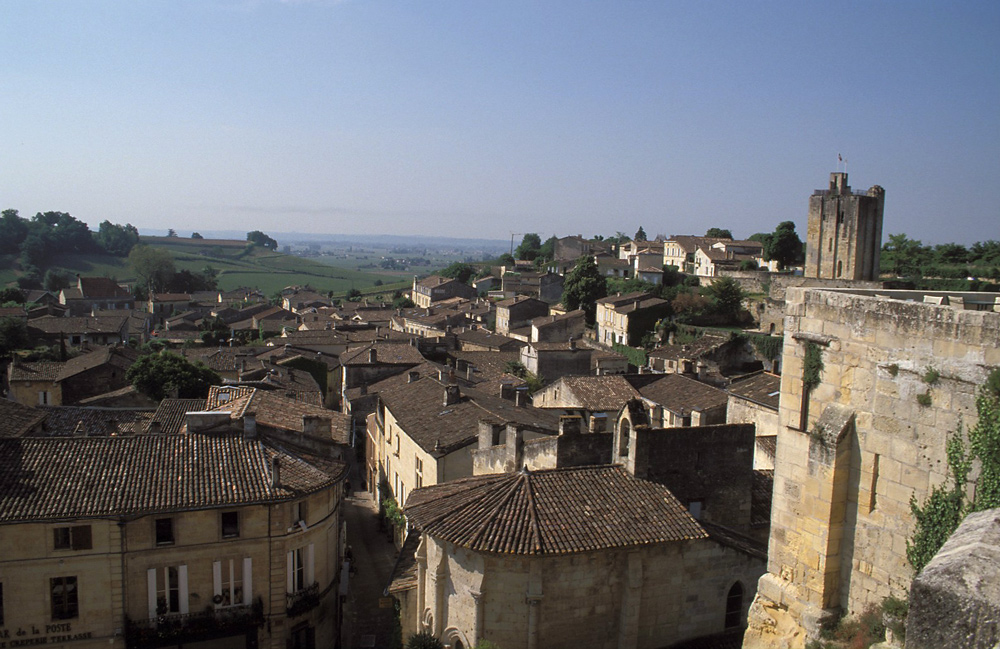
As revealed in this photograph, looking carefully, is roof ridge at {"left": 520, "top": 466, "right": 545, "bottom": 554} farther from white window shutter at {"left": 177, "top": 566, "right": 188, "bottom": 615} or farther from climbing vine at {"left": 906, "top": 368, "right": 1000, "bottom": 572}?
white window shutter at {"left": 177, "top": 566, "right": 188, "bottom": 615}

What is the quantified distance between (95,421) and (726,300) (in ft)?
188

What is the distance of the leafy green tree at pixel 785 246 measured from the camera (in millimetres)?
89812

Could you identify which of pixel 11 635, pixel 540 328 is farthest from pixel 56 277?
pixel 11 635

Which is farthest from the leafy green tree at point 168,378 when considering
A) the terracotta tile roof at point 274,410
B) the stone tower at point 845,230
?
the stone tower at point 845,230

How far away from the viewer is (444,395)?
33062mm

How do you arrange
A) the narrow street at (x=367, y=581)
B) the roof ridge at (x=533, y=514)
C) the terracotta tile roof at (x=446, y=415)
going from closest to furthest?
1. the roof ridge at (x=533, y=514)
2. the narrow street at (x=367, y=581)
3. the terracotta tile roof at (x=446, y=415)

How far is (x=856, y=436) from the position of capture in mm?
8516

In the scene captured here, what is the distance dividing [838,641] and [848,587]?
24.3 inches

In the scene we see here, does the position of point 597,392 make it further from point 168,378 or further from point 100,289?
point 100,289

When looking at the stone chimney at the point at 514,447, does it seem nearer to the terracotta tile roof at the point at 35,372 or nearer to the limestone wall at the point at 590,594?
the limestone wall at the point at 590,594

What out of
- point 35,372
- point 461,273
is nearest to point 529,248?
point 461,273

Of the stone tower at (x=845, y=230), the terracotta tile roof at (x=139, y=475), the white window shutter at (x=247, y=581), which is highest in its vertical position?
the stone tower at (x=845, y=230)

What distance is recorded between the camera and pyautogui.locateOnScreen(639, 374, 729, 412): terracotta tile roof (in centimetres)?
3681

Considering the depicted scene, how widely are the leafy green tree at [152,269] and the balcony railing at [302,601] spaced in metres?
134
